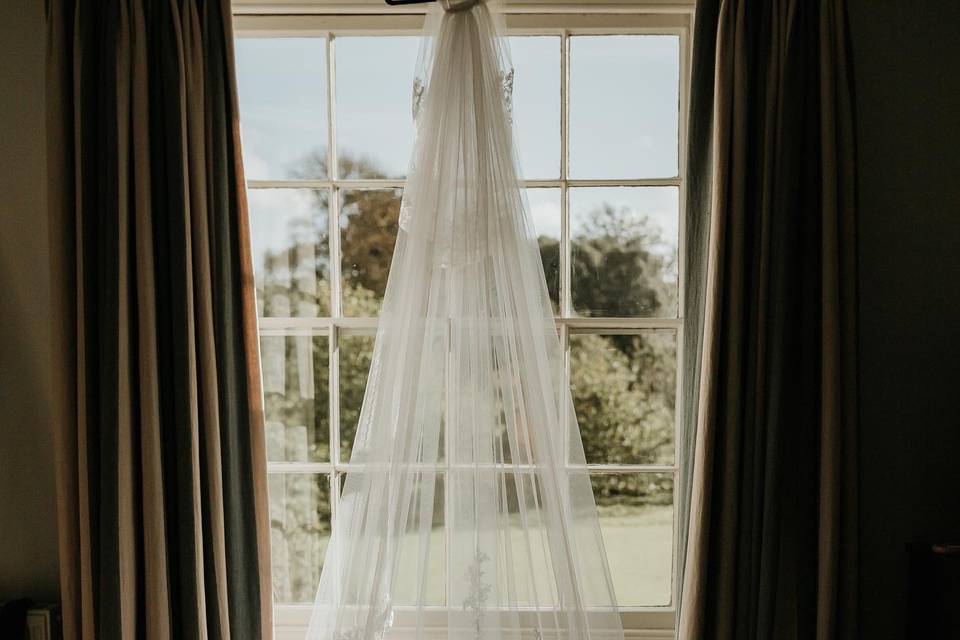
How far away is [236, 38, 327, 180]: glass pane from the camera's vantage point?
1782 millimetres

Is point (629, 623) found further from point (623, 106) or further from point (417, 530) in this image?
point (623, 106)

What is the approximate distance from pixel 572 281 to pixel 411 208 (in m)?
0.60

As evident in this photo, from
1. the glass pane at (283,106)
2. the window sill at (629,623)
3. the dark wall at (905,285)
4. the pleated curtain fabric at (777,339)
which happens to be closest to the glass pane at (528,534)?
the pleated curtain fabric at (777,339)

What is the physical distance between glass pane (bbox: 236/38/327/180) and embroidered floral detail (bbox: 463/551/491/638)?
117 cm

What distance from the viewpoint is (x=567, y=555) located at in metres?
1.35

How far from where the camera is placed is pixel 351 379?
5.92ft

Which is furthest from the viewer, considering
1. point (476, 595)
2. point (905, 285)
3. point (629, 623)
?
Result: point (629, 623)

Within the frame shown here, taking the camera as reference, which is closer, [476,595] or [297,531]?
[476,595]

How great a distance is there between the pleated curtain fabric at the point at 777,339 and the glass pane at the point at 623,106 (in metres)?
0.28

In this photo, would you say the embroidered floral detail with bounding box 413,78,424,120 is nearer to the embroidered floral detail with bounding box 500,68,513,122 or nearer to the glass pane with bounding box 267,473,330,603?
the embroidered floral detail with bounding box 500,68,513,122

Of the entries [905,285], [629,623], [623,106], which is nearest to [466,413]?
[629,623]

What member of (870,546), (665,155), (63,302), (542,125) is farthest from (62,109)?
(870,546)

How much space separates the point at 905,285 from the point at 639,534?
3.27 feet

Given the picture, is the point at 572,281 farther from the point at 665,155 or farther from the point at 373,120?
the point at 373,120
